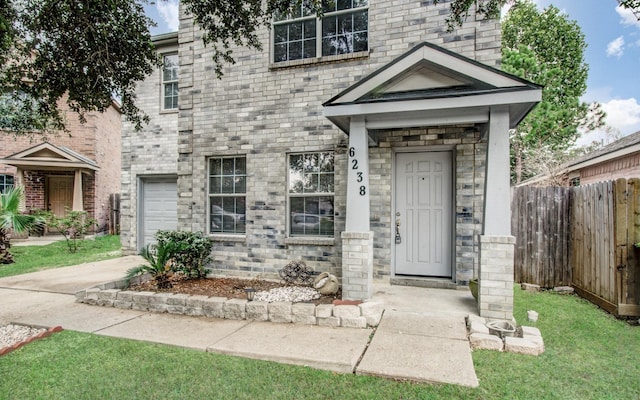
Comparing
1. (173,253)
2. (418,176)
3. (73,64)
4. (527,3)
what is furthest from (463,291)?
(527,3)

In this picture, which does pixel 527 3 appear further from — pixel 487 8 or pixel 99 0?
pixel 99 0

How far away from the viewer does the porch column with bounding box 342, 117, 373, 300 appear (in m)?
5.09

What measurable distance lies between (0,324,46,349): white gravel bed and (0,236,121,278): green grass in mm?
4385

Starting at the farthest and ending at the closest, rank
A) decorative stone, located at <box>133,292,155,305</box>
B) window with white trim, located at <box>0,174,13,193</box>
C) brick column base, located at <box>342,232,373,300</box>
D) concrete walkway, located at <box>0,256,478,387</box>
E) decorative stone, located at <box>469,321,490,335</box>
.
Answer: window with white trim, located at <box>0,174,13,193</box> → decorative stone, located at <box>133,292,155,305</box> → brick column base, located at <box>342,232,373,300</box> → decorative stone, located at <box>469,321,490,335</box> → concrete walkway, located at <box>0,256,478,387</box>

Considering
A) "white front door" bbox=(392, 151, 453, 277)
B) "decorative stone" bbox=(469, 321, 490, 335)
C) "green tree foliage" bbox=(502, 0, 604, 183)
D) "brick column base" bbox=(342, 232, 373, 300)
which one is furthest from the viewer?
"green tree foliage" bbox=(502, 0, 604, 183)

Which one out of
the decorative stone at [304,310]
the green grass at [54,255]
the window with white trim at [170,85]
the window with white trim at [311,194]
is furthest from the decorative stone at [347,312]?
the window with white trim at [170,85]

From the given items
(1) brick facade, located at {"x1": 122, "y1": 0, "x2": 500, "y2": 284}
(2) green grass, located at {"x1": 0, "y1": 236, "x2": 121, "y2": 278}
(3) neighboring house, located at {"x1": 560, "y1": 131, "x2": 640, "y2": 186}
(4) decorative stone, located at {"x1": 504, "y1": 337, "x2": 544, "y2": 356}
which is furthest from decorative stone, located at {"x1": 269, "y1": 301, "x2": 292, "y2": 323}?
(3) neighboring house, located at {"x1": 560, "y1": 131, "x2": 640, "y2": 186}

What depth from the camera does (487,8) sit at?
517 cm

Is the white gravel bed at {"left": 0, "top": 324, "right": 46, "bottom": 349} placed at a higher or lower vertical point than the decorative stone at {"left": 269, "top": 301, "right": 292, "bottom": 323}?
lower

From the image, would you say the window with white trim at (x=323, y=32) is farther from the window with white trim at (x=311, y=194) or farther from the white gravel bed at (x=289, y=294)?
the white gravel bed at (x=289, y=294)

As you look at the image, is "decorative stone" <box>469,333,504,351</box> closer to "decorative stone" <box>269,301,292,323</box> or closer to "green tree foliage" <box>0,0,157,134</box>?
"decorative stone" <box>269,301,292,323</box>

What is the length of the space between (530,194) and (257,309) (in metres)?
5.41

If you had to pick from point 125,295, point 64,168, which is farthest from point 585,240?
point 64,168

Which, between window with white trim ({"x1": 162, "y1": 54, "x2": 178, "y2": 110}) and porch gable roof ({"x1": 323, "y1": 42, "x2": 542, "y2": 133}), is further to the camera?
window with white trim ({"x1": 162, "y1": 54, "x2": 178, "y2": 110})
